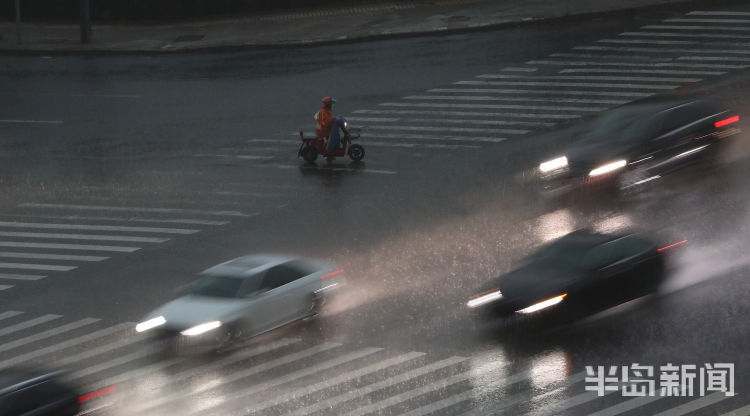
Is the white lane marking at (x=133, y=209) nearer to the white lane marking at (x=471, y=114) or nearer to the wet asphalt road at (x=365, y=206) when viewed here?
the wet asphalt road at (x=365, y=206)

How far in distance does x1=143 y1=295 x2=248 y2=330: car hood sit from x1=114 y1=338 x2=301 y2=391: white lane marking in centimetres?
71

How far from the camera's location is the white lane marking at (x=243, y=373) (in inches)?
758

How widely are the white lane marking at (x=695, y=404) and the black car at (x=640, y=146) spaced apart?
1040cm

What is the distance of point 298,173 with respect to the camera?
32719mm

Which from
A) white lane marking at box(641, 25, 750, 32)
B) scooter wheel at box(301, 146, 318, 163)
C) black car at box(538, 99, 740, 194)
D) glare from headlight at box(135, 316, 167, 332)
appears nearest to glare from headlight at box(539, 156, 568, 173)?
black car at box(538, 99, 740, 194)

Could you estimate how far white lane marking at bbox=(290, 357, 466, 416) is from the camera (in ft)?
60.8

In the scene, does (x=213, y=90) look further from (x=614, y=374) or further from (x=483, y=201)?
(x=614, y=374)

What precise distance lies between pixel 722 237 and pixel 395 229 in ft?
24.0

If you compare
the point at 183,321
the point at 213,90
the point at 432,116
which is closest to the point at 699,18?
the point at 432,116

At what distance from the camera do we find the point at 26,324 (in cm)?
2353

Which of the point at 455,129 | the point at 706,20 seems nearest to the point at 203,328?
the point at 455,129

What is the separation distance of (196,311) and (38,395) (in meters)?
4.56

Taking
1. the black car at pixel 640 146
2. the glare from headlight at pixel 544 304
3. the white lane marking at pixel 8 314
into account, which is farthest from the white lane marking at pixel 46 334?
the black car at pixel 640 146

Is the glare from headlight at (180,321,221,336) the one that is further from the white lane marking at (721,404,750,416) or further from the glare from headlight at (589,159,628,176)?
the glare from headlight at (589,159,628,176)
